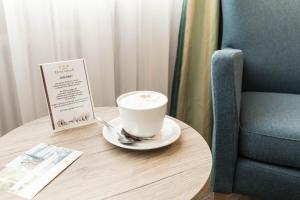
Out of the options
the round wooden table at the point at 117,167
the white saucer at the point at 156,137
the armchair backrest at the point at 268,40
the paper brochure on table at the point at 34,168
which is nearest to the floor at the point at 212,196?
the round wooden table at the point at 117,167

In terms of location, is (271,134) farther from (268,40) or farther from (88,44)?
(88,44)

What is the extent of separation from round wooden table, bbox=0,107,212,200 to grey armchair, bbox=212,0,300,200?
24 cm

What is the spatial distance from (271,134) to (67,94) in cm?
65

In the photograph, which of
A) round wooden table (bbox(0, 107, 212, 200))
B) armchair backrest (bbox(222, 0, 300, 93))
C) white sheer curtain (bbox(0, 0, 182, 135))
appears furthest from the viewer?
armchair backrest (bbox(222, 0, 300, 93))

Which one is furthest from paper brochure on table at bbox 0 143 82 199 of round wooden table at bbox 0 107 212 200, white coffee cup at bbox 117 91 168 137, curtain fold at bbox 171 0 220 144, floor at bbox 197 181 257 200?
curtain fold at bbox 171 0 220 144

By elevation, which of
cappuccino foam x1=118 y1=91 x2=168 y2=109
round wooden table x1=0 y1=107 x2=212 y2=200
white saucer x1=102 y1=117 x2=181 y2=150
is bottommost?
round wooden table x1=0 y1=107 x2=212 y2=200

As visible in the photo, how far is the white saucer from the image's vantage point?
0.76 meters

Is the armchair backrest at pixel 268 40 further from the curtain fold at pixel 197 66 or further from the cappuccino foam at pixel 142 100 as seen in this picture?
the cappuccino foam at pixel 142 100

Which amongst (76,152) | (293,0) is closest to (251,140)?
(76,152)

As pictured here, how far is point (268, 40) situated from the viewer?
1.40 m

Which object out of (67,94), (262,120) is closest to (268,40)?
(262,120)

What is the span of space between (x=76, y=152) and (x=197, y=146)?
0.30 m

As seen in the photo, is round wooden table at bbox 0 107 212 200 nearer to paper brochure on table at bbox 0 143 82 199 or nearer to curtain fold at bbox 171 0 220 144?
paper brochure on table at bbox 0 143 82 199

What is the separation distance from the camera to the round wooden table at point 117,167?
24.5 inches
